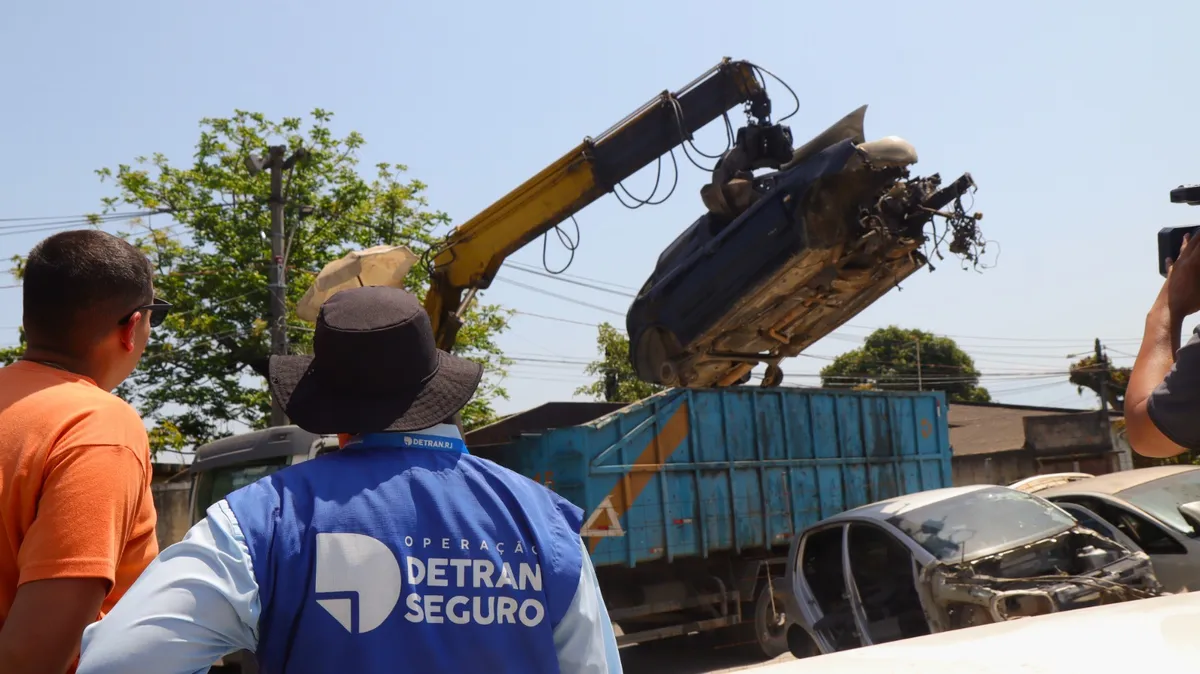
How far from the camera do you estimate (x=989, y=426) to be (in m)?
33.3

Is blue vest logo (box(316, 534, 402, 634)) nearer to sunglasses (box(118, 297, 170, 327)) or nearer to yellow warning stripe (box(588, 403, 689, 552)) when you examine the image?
sunglasses (box(118, 297, 170, 327))

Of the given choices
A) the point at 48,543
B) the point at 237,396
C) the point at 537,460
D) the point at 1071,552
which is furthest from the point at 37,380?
the point at 237,396

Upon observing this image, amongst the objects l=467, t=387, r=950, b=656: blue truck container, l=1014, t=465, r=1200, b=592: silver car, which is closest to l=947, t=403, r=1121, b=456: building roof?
l=467, t=387, r=950, b=656: blue truck container

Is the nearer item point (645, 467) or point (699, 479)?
point (645, 467)

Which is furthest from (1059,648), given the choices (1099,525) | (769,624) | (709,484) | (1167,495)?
(769,624)

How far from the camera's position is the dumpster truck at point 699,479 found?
10.2 meters

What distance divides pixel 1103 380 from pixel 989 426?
529 centimetres

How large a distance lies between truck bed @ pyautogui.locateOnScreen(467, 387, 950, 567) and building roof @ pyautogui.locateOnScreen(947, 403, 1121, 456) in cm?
1541

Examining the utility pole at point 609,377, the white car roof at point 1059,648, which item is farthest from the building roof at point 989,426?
the white car roof at point 1059,648

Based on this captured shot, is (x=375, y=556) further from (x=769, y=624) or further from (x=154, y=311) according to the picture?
(x=769, y=624)

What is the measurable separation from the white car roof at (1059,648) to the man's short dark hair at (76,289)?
197 centimetres

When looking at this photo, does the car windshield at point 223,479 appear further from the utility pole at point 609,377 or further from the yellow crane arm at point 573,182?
the utility pole at point 609,377

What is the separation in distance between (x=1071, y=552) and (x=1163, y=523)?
1310 millimetres

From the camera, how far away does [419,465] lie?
1.63m
